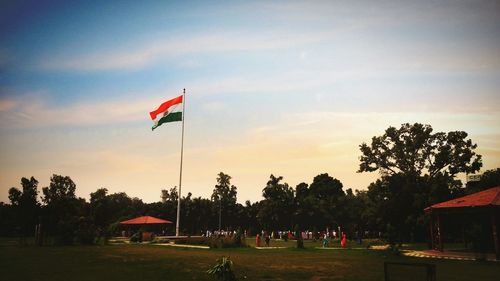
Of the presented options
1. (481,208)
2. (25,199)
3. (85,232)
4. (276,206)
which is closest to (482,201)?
(481,208)

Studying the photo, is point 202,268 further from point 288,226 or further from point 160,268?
point 288,226

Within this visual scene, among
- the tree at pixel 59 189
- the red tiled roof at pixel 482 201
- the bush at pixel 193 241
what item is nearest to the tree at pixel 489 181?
the red tiled roof at pixel 482 201

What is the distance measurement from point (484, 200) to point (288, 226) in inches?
1974

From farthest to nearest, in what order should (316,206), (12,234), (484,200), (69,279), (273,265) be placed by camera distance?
(316,206) < (12,234) < (484,200) < (273,265) < (69,279)

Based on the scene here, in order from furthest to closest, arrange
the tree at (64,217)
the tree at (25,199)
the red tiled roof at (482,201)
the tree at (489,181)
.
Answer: the tree at (25,199), the tree at (489,181), the tree at (64,217), the red tiled roof at (482,201)

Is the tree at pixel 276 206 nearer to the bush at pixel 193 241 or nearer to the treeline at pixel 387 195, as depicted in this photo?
the treeline at pixel 387 195

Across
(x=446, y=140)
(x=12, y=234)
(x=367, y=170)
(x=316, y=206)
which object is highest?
(x=446, y=140)

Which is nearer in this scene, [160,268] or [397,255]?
[160,268]

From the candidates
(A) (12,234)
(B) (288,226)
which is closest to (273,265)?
(A) (12,234)

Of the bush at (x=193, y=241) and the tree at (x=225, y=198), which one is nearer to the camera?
the bush at (x=193, y=241)

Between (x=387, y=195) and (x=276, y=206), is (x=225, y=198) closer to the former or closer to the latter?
(x=276, y=206)

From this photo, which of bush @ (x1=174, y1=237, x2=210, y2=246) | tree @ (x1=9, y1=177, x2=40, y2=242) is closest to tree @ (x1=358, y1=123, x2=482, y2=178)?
bush @ (x1=174, y1=237, x2=210, y2=246)

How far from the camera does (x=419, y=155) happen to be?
42.2 metres

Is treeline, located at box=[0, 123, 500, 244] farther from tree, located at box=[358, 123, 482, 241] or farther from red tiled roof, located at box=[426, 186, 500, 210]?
red tiled roof, located at box=[426, 186, 500, 210]
